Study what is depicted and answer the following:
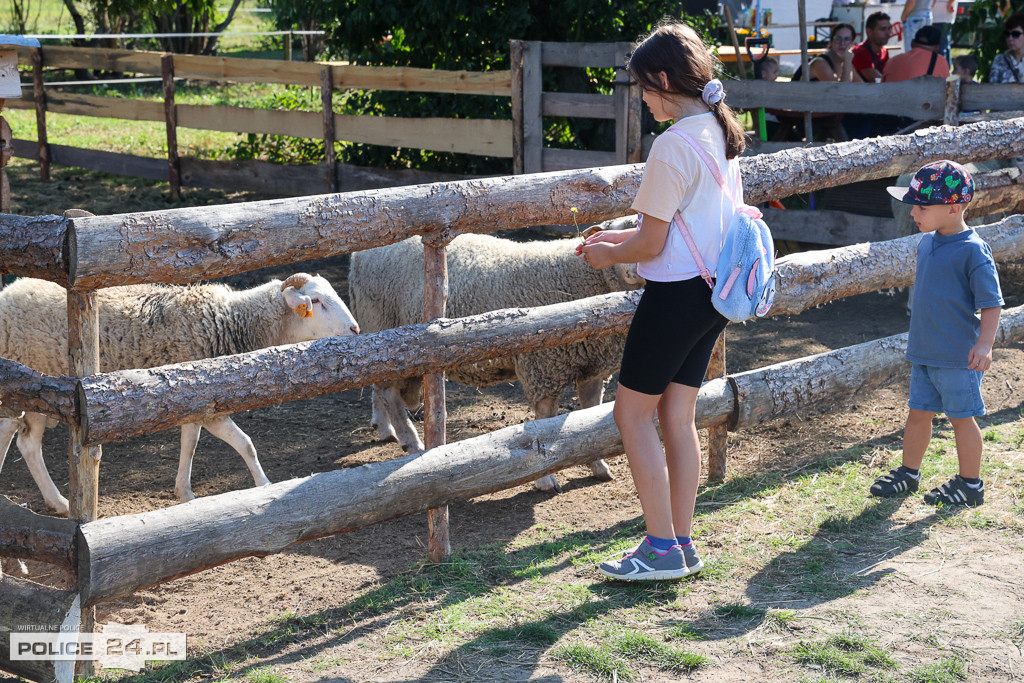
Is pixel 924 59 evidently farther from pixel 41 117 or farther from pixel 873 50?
pixel 41 117

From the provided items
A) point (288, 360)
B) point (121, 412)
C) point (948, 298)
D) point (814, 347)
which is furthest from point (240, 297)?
point (814, 347)

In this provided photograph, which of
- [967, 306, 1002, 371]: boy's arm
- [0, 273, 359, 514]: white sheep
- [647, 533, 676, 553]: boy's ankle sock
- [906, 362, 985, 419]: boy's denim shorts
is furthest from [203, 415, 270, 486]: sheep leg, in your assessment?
[967, 306, 1002, 371]: boy's arm

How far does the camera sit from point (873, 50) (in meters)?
10.1

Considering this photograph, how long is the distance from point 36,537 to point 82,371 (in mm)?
Result: 550

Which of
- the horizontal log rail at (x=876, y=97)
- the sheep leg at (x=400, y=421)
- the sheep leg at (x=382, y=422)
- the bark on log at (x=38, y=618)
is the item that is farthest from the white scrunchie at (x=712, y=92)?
the horizontal log rail at (x=876, y=97)

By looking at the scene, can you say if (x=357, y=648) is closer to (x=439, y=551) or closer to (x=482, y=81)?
(x=439, y=551)

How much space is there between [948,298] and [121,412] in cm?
330

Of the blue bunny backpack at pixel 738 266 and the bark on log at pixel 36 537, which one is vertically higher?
the blue bunny backpack at pixel 738 266

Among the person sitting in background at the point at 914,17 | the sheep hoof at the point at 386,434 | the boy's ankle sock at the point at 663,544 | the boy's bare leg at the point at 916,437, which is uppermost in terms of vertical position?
the person sitting in background at the point at 914,17

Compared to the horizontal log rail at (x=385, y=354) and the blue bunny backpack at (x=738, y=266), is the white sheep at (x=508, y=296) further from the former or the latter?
the blue bunny backpack at (x=738, y=266)

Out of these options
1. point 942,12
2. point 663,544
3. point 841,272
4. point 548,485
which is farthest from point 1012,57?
point 663,544

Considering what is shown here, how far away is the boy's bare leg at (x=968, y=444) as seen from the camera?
13.5 feet

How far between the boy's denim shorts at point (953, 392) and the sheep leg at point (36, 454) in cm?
415

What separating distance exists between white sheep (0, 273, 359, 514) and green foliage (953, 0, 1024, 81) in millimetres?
7667
